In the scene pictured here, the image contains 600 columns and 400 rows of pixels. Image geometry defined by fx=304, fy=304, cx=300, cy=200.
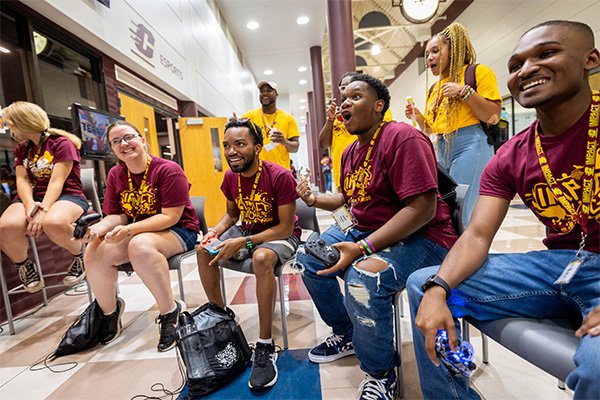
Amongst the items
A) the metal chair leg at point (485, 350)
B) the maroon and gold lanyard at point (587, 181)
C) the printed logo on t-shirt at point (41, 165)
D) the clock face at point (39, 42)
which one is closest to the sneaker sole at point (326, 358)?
the metal chair leg at point (485, 350)

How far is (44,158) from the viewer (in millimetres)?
2127

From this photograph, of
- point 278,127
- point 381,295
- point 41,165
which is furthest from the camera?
point 278,127

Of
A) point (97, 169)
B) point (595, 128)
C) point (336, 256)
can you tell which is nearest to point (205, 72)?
point (97, 169)

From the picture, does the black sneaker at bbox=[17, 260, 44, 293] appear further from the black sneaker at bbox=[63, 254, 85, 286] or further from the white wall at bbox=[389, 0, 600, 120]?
the white wall at bbox=[389, 0, 600, 120]

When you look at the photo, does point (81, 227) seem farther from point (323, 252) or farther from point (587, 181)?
point (587, 181)

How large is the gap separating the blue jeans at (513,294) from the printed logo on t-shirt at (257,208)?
3.22 feet

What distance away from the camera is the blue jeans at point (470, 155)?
5.45ft

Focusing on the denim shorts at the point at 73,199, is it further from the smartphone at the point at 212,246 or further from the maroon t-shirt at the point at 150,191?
the smartphone at the point at 212,246

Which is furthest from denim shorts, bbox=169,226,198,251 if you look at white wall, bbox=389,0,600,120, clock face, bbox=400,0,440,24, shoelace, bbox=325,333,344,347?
white wall, bbox=389,0,600,120

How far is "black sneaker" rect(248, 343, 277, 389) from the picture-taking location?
4.30 feet

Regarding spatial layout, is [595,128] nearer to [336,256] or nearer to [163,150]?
[336,256]

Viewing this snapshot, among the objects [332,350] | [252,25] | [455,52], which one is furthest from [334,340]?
[252,25]

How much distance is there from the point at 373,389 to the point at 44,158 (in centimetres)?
250

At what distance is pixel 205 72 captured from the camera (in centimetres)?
630
